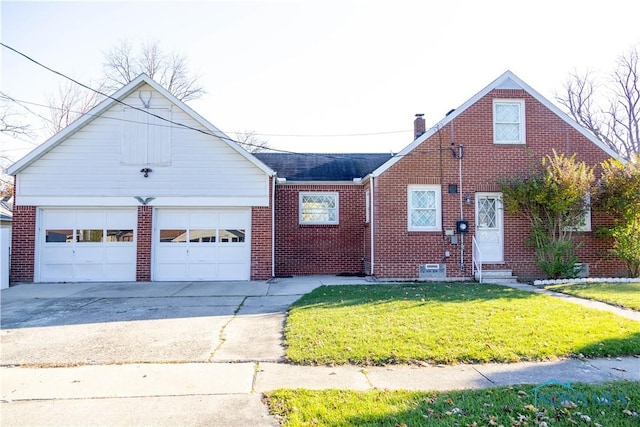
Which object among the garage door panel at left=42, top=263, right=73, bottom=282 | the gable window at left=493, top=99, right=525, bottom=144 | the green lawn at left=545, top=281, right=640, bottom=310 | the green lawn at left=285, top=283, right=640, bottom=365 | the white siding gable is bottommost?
the green lawn at left=285, top=283, right=640, bottom=365

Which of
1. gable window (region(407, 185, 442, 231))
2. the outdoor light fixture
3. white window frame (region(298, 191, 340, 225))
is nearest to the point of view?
the outdoor light fixture

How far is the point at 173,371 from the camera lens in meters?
4.83

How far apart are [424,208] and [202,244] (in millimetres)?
7079

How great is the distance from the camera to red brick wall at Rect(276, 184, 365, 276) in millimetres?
14172

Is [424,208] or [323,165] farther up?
[323,165]

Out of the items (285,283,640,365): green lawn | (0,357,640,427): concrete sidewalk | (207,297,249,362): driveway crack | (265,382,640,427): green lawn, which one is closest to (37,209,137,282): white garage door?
(207,297,249,362): driveway crack

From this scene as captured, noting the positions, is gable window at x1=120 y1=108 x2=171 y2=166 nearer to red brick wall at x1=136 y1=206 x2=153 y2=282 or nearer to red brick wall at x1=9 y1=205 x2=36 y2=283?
red brick wall at x1=136 y1=206 x2=153 y2=282

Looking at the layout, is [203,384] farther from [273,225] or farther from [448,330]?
[273,225]

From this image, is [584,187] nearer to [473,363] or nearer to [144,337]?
[473,363]

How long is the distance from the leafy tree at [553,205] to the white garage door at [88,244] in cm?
1174

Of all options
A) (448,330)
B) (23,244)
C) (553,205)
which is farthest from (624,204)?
(23,244)

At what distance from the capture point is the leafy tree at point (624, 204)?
37.9 feet

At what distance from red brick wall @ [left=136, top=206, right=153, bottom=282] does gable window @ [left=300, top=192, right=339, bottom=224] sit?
4951 mm

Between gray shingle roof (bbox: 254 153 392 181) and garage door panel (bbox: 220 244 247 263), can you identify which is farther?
gray shingle roof (bbox: 254 153 392 181)
